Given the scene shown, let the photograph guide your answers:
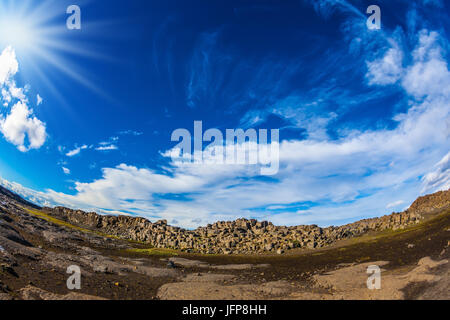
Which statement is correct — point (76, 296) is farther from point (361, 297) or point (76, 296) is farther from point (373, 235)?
point (373, 235)

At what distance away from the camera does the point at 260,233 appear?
442ft

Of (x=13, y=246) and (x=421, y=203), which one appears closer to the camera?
(x=13, y=246)

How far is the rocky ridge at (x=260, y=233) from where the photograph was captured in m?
106

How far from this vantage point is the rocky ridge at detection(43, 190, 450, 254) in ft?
346

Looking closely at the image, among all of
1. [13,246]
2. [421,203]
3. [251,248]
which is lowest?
[251,248]
